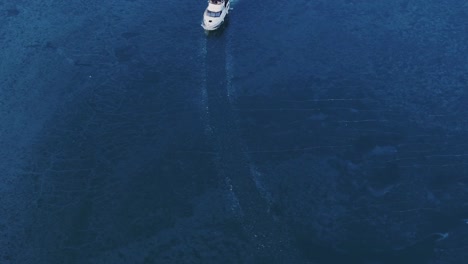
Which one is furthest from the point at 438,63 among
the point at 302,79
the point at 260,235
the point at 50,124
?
the point at 50,124

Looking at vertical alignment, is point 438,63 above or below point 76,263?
above

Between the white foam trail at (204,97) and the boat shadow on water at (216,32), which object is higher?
the boat shadow on water at (216,32)

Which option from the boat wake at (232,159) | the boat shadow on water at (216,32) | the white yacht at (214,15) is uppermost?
the white yacht at (214,15)

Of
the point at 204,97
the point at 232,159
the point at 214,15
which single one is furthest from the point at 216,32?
the point at 232,159

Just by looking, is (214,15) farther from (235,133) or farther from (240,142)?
(240,142)

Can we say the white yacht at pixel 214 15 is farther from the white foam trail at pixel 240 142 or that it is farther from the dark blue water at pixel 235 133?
the white foam trail at pixel 240 142

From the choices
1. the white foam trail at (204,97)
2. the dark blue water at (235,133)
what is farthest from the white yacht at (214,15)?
the white foam trail at (204,97)

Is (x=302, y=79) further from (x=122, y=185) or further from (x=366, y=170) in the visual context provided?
(x=122, y=185)
